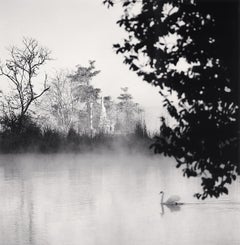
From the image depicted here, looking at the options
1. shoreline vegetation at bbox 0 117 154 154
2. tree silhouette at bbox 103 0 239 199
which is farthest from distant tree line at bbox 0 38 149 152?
tree silhouette at bbox 103 0 239 199

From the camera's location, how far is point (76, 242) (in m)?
9.36

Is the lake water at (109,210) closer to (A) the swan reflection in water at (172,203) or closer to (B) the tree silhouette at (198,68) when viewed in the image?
(A) the swan reflection in water at (172,203)

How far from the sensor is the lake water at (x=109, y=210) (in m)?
9.64

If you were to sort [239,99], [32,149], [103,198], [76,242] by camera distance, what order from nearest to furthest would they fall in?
[239,99], [76,242], [103,198], [32,149]

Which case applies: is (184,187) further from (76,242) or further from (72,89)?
(72,89)

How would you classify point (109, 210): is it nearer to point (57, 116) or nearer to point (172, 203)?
point (172, 203)

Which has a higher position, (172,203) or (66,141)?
(66,141)

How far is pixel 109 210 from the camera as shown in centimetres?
1270

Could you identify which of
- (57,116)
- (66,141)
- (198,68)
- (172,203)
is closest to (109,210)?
(172,203)

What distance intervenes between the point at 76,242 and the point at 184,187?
7.40 metres

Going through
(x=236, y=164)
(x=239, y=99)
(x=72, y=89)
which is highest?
(x=72, y=89)

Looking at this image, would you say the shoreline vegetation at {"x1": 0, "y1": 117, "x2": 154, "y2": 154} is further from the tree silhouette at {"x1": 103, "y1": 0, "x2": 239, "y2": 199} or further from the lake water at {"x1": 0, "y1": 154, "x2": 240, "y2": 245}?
the tree silhouette at {"x1": 103, "y1": 0, "x2": 239, "y2": 199}

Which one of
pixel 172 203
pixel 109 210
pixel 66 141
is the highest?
pixel 66 141

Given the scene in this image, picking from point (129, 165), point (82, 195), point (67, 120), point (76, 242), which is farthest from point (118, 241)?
point (67, 120)
